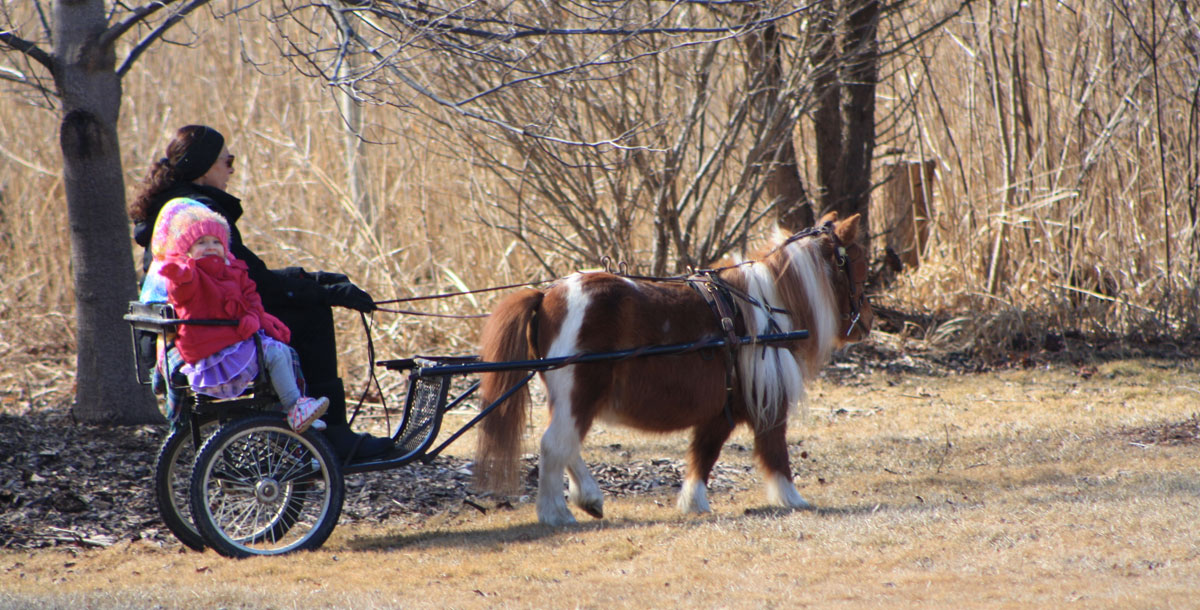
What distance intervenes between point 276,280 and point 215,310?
413 mm

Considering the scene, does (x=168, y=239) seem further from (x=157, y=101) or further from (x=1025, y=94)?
(x=157, y=101)

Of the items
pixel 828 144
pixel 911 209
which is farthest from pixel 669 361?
pixel 911 209

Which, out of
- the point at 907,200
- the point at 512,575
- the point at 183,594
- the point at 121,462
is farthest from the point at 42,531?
the point at 907,200

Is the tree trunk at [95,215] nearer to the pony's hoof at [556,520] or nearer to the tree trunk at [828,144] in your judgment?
the pony's hoof at [556,520]

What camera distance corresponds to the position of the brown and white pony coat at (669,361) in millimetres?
4832

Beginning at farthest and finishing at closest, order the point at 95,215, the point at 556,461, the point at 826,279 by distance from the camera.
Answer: the point at 95,215, the point at 826,279, the point at 556,461

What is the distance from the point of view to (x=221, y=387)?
4.23m

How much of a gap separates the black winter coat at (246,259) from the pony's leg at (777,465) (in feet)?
7.20

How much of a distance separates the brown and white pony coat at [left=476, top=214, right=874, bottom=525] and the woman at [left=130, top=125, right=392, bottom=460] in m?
0.65

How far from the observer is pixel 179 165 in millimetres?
4391

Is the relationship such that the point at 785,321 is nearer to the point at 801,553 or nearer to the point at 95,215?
the point at 801,553

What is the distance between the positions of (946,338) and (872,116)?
219cm

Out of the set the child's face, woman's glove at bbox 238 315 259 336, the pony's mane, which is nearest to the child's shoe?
woman's glove at bbox 238 315 259 336

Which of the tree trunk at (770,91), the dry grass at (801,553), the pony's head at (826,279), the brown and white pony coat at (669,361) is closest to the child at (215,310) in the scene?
the dry grass at (801,553)
